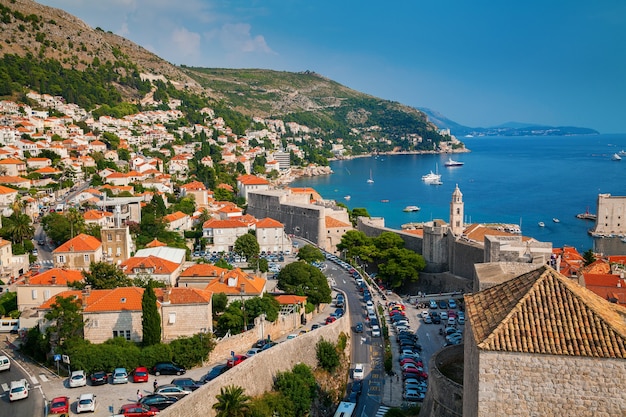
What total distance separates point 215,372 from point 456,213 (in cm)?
1796

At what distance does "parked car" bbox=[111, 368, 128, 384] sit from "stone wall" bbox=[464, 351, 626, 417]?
8822 millimetres

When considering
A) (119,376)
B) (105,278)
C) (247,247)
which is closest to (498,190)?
(247,247)

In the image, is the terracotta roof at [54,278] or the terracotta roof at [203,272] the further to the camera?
the terracotta roof at [203,272]

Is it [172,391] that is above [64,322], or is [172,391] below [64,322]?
below

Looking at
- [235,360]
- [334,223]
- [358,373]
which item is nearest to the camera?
[235,360]

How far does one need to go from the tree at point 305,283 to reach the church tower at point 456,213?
9.34 metres

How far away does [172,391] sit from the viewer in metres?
12.7

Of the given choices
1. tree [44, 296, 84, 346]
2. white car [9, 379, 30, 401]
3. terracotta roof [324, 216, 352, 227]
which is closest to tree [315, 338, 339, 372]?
tree [44, 296, 84, 346]

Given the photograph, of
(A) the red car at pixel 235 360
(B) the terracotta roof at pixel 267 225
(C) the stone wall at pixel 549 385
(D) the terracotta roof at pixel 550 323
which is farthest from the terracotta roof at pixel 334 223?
(C) the stone wall at pixel 549 385

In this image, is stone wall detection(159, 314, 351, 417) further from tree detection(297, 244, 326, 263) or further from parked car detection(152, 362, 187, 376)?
tree detection(297, 244, 326, 263)

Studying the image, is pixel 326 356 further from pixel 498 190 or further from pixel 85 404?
pixel 498 190

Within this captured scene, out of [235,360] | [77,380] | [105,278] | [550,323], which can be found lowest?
[235,360]

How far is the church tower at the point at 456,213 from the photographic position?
1131 inches

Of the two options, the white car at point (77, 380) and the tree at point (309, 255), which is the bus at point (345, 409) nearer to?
the white car at point (77, 380)
